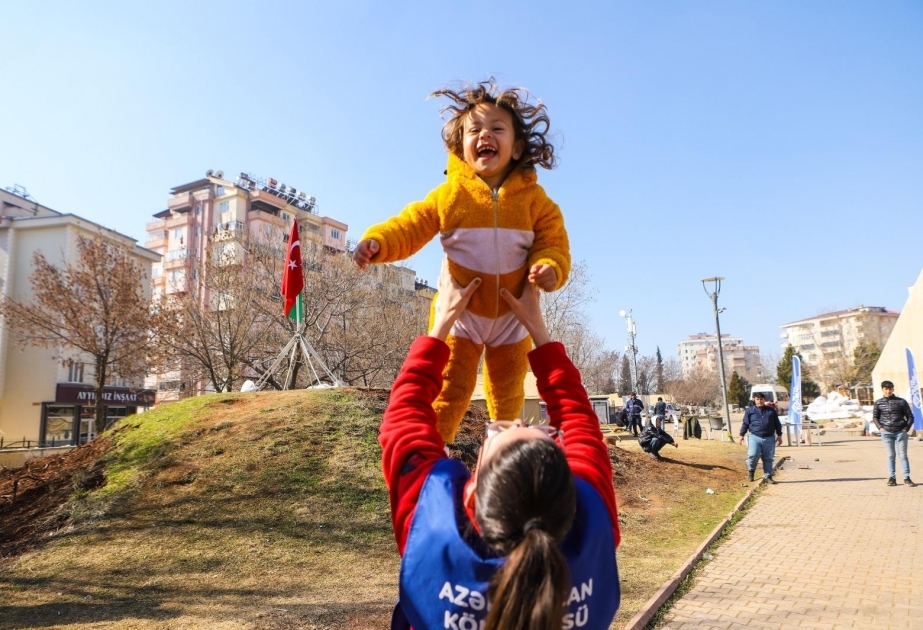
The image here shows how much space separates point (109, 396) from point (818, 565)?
3484 cm

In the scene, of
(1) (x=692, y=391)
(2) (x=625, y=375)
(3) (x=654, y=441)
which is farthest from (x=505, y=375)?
(2) (x=625, y=375)

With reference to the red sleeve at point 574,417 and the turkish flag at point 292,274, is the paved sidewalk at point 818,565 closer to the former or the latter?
the red sleeve at point 574,417

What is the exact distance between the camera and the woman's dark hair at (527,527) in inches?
46.8

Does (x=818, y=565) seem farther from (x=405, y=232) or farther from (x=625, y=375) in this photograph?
(x=625, y=375)

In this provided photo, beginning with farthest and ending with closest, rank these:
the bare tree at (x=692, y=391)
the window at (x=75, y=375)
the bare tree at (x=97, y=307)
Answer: the bare tree at (x=692, y=391)
the window at (x=75, y=375)
the bare tree at (x=97, y=307)

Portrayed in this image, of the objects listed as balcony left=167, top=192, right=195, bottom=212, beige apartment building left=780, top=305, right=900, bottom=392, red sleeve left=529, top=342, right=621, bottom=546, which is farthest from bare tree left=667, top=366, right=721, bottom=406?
red sleeve left=529, top=342, right=621, bottom=546

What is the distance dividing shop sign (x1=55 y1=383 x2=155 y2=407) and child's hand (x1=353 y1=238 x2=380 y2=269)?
34096 millimetres

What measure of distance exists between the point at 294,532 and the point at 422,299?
2548 centimetres

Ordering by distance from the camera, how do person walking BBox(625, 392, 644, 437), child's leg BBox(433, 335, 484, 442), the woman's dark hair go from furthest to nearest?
person walking BBox(625, 392, 644, 437)
child's leg BBox(433, 335, 484, 442)
the woman's dark hair

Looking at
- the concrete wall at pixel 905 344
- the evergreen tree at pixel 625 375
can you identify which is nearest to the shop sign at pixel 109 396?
the concrete wall at pixel 905 344

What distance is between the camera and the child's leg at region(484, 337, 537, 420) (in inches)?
106

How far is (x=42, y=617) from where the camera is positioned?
477 cm

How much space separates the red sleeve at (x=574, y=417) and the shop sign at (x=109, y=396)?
114ft

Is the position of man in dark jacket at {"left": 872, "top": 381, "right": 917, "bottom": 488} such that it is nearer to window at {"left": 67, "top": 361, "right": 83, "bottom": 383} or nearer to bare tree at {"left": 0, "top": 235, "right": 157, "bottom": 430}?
bare tree at {"left": 0, "top": 235, "right": 157, "bottom": 430}
